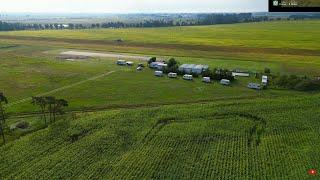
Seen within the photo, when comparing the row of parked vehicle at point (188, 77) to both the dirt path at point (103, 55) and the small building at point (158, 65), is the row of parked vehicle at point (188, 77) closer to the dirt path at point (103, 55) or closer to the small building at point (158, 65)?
the small building at point (158, 65)

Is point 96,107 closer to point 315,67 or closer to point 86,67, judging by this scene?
point 86,67

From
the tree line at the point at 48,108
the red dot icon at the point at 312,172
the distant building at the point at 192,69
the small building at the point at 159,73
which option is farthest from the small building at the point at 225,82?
the red dot icon at the point at 312,172

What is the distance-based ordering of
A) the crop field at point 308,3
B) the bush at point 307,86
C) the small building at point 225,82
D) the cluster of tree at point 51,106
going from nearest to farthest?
1. the crop field at point 308,3
2. the cluster of tree at point 51,106
3. the bush at point 307,86
4. the small building at point 225,82

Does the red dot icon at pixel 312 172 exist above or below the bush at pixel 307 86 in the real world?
below

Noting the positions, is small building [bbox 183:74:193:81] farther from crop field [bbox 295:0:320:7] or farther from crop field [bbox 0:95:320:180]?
crop field [bbox 295:0:320:7]

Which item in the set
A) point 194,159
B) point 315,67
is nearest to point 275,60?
point 315,67

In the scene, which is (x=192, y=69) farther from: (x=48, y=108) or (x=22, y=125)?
(x=22, y=125)

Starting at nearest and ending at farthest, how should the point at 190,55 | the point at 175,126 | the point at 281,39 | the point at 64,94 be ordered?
the point at 175,126 → the point at 64,94 → the point at 190,55 → the point at 281,39
